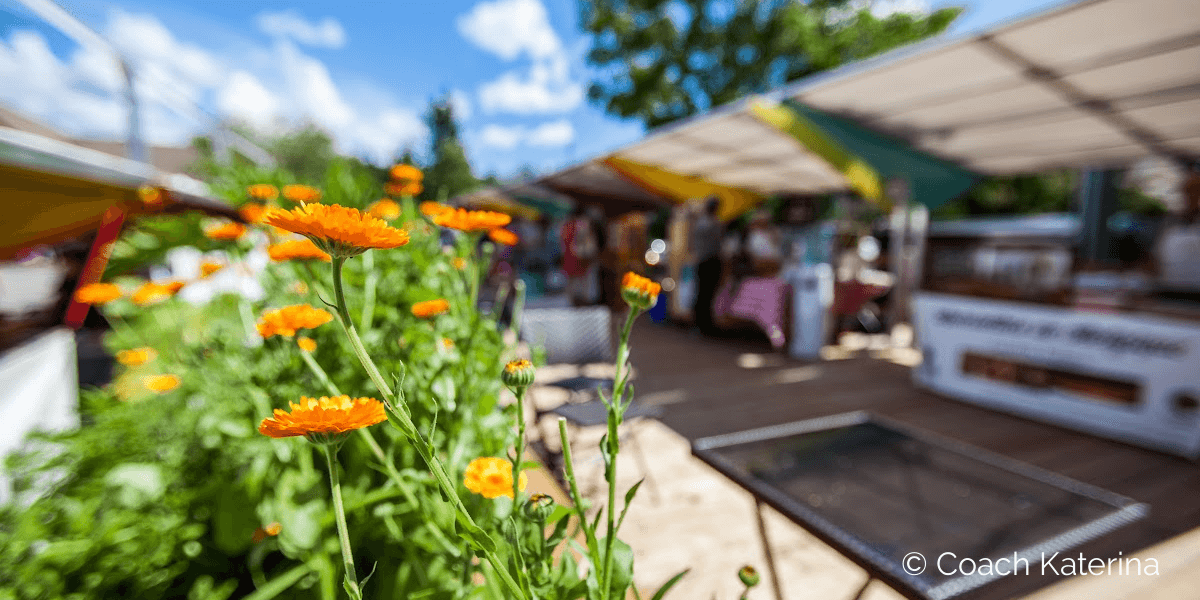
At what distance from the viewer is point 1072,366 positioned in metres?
3.08

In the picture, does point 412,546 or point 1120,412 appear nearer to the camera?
point 412,546

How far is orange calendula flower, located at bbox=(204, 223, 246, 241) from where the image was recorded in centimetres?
113

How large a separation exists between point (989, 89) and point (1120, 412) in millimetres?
2356

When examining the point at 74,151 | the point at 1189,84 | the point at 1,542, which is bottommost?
the point at 1,542

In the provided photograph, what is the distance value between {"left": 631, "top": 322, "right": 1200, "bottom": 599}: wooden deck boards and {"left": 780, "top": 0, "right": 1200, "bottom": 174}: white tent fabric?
231 cm

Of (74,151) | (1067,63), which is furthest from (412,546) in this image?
(1067,63)

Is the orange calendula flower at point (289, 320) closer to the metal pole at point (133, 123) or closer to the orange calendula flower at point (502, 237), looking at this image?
the orange calendula flower at point (502, 237)

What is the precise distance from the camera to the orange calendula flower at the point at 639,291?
2.16 feet

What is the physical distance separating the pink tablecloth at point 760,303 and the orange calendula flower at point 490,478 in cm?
484

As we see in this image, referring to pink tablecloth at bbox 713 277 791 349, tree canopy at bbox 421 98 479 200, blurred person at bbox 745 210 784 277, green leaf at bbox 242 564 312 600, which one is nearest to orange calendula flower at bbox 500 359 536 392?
green leaf at bbox 242 564 312 600

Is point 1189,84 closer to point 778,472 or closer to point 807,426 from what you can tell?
point 807,426

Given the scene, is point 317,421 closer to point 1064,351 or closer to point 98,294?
point 98,294

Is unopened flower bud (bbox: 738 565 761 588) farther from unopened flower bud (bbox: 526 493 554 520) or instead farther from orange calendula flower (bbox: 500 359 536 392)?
orange calendula flower (bbox: 500 359 536 392)

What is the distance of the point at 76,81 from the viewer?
3834 millimetres
